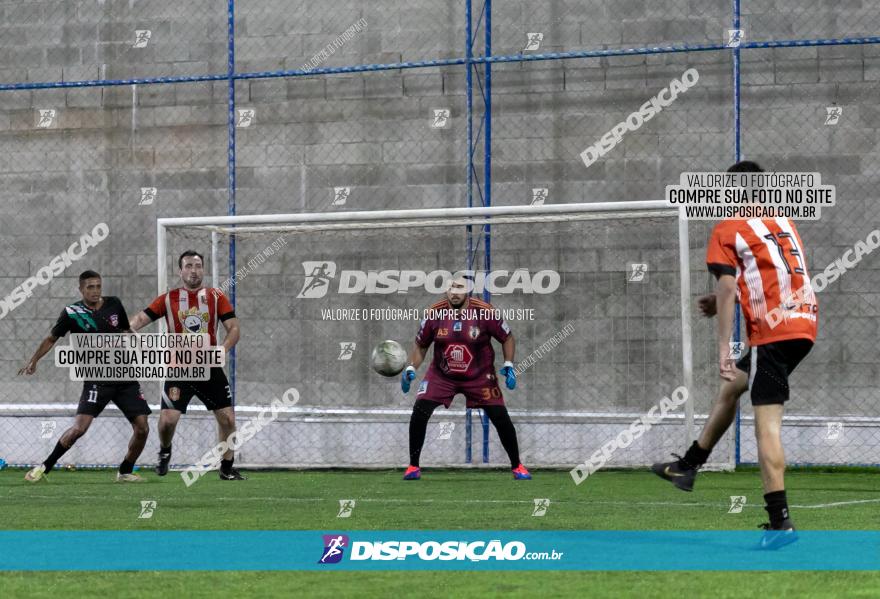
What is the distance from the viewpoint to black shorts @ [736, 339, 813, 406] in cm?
633

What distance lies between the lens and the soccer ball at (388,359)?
13.2 metres

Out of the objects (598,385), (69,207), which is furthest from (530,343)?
(69,207)

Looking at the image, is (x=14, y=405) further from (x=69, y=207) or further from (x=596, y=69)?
(x=596, y=69)

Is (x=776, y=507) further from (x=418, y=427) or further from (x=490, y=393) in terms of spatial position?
(x=418, y=427)

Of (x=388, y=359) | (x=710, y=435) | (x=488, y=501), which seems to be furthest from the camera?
(x=388, y=359)

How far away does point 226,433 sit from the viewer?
1203 centimetres

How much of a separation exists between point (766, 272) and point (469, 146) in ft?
25.8

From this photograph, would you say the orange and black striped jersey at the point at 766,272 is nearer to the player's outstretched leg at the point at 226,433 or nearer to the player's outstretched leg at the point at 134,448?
the player's outstretched leg at the point at 226,433

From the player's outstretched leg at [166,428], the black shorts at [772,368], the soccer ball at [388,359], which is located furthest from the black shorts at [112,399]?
the black shorts at [772,368]

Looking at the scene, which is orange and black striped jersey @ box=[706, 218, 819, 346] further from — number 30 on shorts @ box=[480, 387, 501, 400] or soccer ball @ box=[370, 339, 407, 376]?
soccer ball @ box=[370, 339, 407, 376]

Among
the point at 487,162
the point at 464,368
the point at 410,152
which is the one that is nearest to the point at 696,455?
the point at 464,368

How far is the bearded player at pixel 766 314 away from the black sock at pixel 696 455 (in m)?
0.47

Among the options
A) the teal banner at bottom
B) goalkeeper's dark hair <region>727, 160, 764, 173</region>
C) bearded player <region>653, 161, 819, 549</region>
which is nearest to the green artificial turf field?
the teal banner at bottom

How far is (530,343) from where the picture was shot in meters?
14.3
